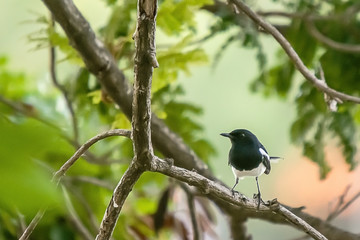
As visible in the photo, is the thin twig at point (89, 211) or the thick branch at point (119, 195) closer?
the thick branch at point (119, 195)

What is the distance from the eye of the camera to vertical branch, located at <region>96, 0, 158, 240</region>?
15.5 inches

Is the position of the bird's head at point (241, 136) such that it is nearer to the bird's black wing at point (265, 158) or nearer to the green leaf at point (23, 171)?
the bird's black wing at point (265, 158)

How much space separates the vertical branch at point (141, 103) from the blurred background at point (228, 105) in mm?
527

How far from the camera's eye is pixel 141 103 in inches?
17.7

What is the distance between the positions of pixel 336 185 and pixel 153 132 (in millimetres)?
845

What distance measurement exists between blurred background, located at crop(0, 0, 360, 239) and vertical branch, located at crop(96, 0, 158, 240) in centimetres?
53

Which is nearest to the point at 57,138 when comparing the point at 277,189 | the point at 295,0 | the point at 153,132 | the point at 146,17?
the point at 146,17

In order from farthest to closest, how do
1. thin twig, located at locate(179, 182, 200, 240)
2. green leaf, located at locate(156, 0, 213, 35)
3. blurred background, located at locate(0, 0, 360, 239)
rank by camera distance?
blurred background, located at locate(0, 0, 360, 239), thin twig, located at locate(179, 182, 200, 240), green leaf, located at locate(156, 0, 213, 35)

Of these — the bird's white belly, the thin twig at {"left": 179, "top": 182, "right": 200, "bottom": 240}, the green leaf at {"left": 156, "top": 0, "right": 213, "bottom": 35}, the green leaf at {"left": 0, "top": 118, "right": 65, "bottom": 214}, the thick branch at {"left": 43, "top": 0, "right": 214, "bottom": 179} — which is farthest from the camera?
the thin twig at {"left": 179, "top": 182, "right": 200, "bottom": 240}

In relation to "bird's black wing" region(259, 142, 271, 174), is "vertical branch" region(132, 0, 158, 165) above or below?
above

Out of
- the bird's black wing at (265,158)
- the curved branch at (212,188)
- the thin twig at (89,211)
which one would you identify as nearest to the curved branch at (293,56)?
the bird's black wing at (265,158)

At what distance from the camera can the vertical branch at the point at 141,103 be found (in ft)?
1.29

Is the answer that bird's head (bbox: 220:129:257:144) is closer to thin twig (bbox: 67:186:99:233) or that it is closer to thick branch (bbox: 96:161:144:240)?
thick branch (bbox: 96:161:144:240)

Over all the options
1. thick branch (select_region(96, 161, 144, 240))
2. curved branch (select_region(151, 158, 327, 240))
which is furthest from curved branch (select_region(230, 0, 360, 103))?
thick branch (select_region(96, 161, 144, 240))
